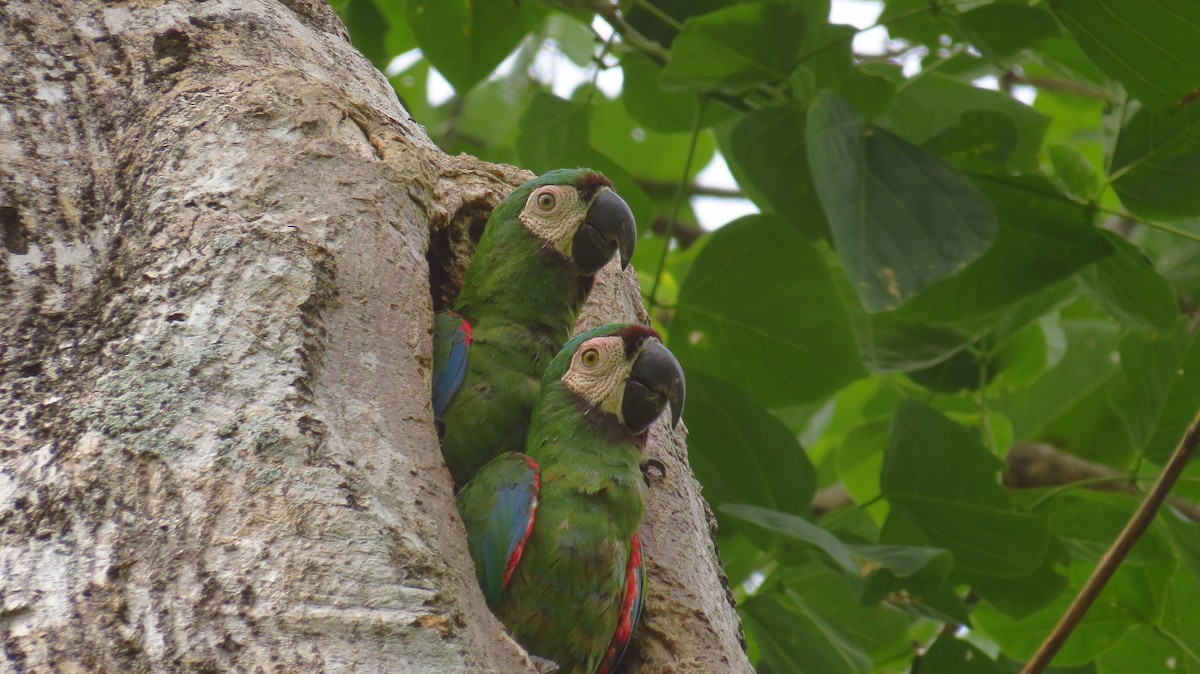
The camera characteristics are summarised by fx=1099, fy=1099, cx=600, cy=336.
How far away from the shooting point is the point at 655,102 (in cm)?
397

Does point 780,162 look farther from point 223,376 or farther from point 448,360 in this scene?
point 223,376

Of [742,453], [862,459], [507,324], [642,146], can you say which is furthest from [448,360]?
[642,146]

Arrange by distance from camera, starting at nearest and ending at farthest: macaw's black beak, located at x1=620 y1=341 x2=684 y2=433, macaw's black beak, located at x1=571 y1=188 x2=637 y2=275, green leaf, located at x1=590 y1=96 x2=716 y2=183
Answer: macaw's black beak, located at x1=620 y1=341 x2=684 y2=433
macaw's black beak, located at x1=571 y1=188 x2=637 y2=275
green leaf, located at x1=590 y1=96 x2=716 y2=183

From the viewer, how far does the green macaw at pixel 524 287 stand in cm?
251

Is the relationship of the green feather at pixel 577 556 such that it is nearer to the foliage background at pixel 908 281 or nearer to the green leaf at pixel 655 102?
the foliage background at pixel 908 281

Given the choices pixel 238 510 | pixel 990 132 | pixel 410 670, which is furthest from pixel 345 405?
pixel 990 132

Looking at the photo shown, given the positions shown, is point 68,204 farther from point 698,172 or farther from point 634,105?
point 698,172

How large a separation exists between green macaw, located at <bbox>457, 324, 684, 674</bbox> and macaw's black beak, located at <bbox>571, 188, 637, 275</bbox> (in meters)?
0.31

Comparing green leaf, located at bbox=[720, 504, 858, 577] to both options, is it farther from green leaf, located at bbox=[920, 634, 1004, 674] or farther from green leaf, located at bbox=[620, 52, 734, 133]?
green leaf, located at bbox=[620, 52, 734, 133]

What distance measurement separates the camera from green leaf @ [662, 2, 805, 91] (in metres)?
2.98

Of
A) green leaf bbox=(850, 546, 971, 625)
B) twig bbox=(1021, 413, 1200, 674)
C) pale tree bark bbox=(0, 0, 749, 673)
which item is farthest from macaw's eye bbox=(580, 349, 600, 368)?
twig bbox=(1021, 413, 1200, 674)

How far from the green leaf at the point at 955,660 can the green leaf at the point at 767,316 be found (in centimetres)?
82

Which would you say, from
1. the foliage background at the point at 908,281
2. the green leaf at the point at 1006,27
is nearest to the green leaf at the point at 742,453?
the foliage background at the point at 908,281

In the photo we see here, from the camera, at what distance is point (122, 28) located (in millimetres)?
2307
